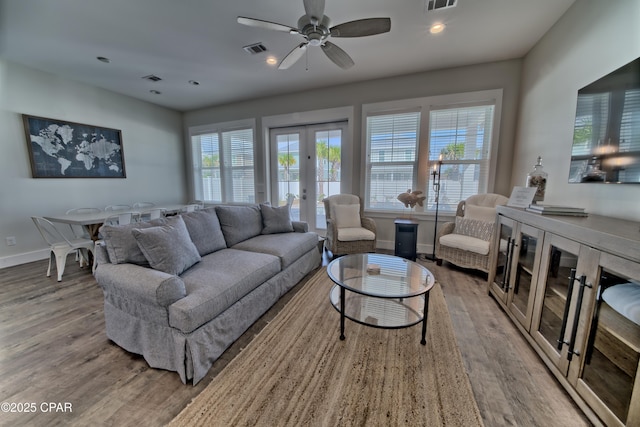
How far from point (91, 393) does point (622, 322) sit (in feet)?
9.07

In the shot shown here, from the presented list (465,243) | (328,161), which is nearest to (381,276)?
(465,243)

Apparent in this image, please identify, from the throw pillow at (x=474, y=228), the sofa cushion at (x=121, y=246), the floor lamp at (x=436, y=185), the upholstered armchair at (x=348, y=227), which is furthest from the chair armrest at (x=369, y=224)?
the sofa cushion at (x=121, y=246)

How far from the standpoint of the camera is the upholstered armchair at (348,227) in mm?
3348

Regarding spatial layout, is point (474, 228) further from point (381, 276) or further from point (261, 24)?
point (261, 24)

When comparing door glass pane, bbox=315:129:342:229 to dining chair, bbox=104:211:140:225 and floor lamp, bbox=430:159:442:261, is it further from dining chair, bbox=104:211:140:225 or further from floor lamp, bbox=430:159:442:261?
dining chair, bbox=104:211:140:225

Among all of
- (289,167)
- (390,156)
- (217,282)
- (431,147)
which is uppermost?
(431,147)

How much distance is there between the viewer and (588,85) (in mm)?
1864

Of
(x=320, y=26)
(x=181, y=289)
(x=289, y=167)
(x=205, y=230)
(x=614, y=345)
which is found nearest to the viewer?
(x=614, y=345)

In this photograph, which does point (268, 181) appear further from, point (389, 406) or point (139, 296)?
point (389, 406)

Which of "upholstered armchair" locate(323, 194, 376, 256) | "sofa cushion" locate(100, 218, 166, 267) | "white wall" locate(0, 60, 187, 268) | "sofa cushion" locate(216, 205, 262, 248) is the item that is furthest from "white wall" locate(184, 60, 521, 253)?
"sofa cushion" locate(100, 218, 166, 267)

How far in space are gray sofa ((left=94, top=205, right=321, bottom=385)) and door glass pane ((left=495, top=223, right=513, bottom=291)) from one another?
2064 millimetres

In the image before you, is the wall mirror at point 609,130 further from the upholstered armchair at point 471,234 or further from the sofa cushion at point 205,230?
the sofa cushion at point 205,230

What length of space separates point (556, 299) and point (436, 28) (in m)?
2.72

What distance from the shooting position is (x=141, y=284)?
4.70 feet
